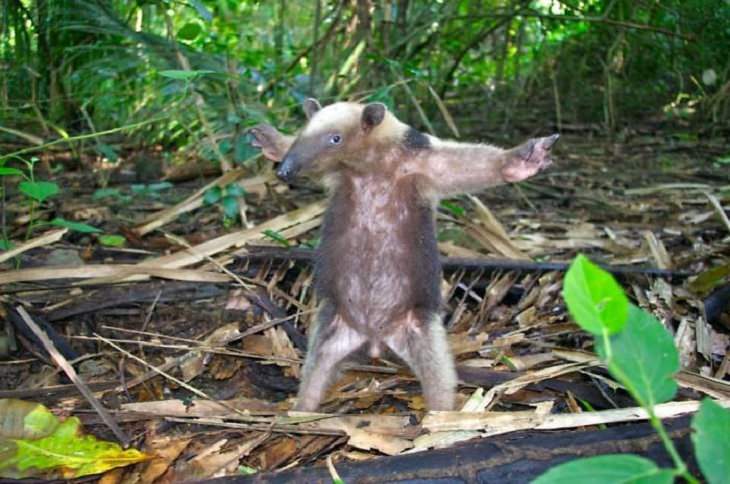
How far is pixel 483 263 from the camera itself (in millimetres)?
4121

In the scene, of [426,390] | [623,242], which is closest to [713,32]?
[623,242]

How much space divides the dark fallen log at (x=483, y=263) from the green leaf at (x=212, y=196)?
21.7 inches

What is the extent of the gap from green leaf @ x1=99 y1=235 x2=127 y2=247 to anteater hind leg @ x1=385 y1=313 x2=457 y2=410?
6.50 ft

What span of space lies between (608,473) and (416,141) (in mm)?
2237

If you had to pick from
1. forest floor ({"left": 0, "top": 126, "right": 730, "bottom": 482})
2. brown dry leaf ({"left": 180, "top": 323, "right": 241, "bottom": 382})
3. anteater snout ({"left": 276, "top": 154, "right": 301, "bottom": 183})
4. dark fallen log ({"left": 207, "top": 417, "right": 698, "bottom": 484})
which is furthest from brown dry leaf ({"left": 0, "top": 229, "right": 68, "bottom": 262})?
dark fallen log ({"left": 207, "top": 417, "right": 698, "bottom": 484})

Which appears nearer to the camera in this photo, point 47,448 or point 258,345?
point 47,448

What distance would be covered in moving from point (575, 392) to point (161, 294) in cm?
210

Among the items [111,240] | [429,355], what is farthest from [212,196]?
[429,355]

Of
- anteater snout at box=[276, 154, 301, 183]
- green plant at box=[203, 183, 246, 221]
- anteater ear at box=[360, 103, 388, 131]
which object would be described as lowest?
green plant at box=[203, 183, 246, 221]

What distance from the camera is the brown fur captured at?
3217mm

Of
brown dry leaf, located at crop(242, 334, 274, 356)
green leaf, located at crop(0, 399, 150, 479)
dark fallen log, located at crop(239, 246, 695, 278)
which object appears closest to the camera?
green leaf, located at crop(0, 399, 150, 479)

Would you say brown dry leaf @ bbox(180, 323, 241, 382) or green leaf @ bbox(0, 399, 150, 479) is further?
brown dry leaf @ bbox(180, 323, 241, 382)

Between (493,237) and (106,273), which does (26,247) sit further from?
(493,237)

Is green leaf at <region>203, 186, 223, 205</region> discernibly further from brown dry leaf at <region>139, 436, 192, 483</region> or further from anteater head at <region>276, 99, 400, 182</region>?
brown dry leaf at <region>139, 436, 192, 483</region>
